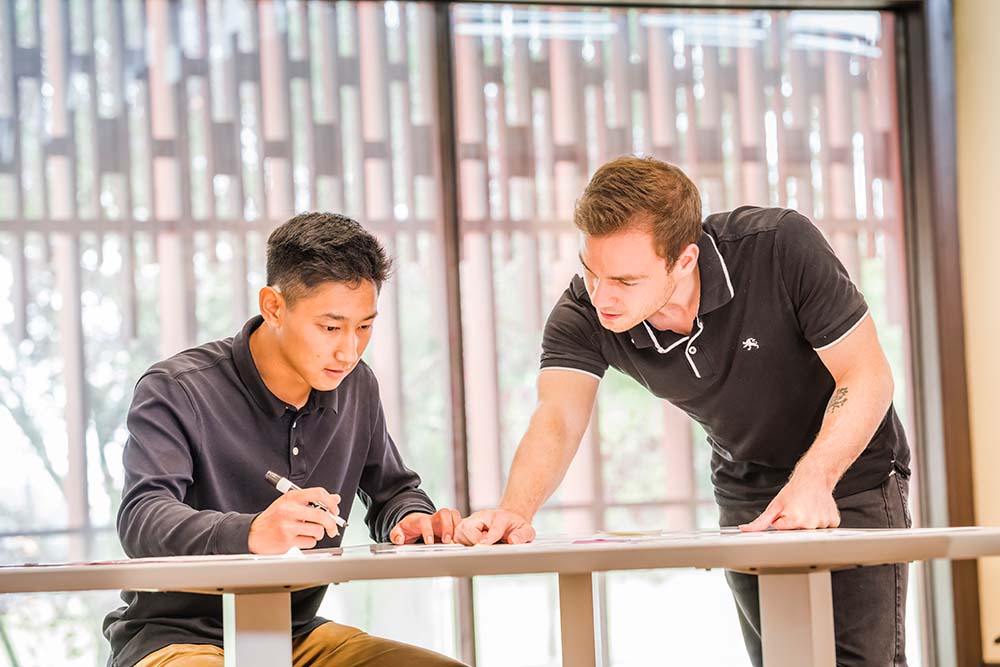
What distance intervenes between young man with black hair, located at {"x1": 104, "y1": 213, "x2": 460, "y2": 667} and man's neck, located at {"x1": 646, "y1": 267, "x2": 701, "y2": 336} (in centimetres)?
54

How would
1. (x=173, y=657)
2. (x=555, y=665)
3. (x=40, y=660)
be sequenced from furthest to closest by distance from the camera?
1. (x=555, y=665)
2. (x=40, y=660)
3. (x=173, y=657)

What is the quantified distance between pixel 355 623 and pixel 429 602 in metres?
0.24

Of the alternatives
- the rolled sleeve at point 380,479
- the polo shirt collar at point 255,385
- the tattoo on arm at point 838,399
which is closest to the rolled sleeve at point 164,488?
the polo shirt collar at point 255,385

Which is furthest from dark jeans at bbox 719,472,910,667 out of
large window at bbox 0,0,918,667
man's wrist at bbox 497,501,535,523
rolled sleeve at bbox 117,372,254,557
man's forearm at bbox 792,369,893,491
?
large window at bbox 0,0,918,667

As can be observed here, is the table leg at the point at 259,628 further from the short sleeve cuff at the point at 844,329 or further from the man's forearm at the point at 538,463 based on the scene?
the short sleeve cuff at the point at 844,329

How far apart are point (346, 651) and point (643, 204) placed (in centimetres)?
91

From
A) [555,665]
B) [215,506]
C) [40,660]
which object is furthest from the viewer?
[555,665]

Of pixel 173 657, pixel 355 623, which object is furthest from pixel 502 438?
pixel 173 657

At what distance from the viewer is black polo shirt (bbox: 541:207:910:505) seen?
211cm

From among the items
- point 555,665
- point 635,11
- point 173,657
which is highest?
point 635,11

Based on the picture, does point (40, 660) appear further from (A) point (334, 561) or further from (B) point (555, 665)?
(A) point (334, 561)

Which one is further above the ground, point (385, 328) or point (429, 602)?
point (385, 328)

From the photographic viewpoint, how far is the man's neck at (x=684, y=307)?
2.13m

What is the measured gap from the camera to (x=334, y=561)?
1343 millimetres
